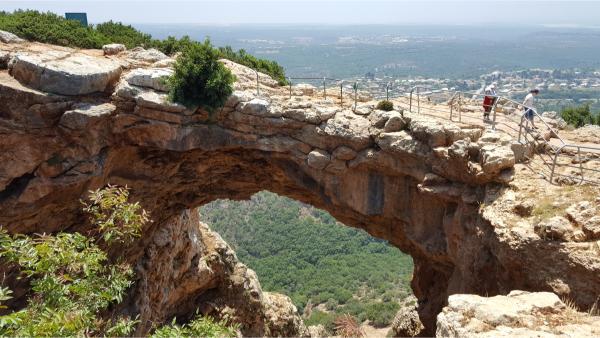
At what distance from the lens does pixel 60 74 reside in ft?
68.1

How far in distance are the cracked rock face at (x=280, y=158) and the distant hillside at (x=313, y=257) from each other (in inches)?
1973

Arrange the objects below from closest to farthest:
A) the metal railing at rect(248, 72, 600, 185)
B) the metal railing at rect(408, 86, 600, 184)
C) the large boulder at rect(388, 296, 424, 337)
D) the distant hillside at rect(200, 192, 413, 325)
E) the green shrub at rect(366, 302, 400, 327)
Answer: the metal railing at rect(408, 86, 600, 184) < the metal railing at rect(248, 72, 600, 185) < the large boulder at rect(388, 296, 424, 337) < the green shrub at rect(366, 302, 400, 327) < the distant hillside at rect(200, 192, 413, 325)

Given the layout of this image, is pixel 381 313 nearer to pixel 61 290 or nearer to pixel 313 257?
pixel 313 257

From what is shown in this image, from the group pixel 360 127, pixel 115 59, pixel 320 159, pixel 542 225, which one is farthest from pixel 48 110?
pixel 542 225

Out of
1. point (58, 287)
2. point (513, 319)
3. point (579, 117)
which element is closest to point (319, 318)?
point (579, 117)

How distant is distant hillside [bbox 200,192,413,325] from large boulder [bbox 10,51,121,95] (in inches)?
A: 2215

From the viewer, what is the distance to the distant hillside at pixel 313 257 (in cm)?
8181

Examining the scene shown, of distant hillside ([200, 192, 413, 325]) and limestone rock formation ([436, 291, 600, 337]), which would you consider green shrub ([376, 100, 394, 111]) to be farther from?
distant hillside ([200, 192, 413, 325])

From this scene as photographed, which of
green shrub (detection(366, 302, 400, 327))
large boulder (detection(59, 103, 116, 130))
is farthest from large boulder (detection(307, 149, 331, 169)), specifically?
green shrub (detection(366, 302, 400, 327))

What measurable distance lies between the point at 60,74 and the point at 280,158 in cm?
1039

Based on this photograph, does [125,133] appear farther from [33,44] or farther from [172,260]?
[172,260]

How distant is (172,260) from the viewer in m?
30.1

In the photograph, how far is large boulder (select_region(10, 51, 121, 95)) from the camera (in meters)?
20.7

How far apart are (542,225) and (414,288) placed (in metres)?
13.2
